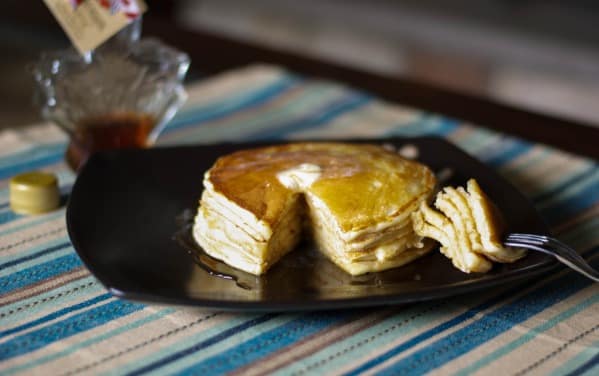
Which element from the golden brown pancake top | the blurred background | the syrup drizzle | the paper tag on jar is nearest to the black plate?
the syrup drizzle

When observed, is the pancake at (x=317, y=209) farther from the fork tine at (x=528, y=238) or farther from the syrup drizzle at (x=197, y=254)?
the fork tine at (x=528, y=238)

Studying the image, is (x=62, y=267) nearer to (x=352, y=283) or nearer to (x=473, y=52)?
(x=352, y=283)

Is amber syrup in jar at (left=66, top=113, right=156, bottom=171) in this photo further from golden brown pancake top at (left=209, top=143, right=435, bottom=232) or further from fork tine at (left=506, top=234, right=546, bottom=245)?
fork tine at (left=506, top=234, right=546, bottom=245)

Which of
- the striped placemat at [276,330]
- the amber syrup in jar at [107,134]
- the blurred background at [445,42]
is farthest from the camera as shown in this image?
the blurred background at [445,42]

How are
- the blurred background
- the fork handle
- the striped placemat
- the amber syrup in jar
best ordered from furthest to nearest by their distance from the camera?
the blurred background < the amber syrup in jar < the fork handle < the striped placemat

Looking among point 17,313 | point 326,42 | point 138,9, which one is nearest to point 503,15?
point 326,42

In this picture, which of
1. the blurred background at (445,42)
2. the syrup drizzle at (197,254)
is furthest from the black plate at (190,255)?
the blurred background at (445,42)

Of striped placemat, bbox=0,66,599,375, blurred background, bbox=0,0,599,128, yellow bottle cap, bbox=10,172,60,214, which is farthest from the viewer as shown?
blurred background, bbox=0,0,599,128
